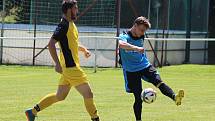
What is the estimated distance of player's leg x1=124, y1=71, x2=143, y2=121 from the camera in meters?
9.95

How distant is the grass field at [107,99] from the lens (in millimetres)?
11258

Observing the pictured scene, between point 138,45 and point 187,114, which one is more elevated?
point 138,45

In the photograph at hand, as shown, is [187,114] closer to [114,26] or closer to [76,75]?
[76,75]

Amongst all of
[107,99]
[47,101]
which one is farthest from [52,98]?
[107,99]

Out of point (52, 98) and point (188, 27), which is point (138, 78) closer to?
point (52, 98)

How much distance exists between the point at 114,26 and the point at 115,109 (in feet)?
54.2

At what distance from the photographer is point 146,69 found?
10148 mm

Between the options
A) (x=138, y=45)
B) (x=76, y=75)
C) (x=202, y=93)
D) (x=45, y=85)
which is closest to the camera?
(x=76, y=75)

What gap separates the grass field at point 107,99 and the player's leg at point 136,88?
3.10ft

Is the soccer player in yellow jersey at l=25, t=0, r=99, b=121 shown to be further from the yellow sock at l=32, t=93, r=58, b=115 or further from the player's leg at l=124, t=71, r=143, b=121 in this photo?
the player's leg at l=124, t=71, r=143, b=121

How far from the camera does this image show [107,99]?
14086mm

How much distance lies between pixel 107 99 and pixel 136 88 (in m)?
4.13

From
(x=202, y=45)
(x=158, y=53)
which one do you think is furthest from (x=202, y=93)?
(x=202, y=45)

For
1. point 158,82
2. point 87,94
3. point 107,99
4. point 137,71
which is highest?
point 137,71
